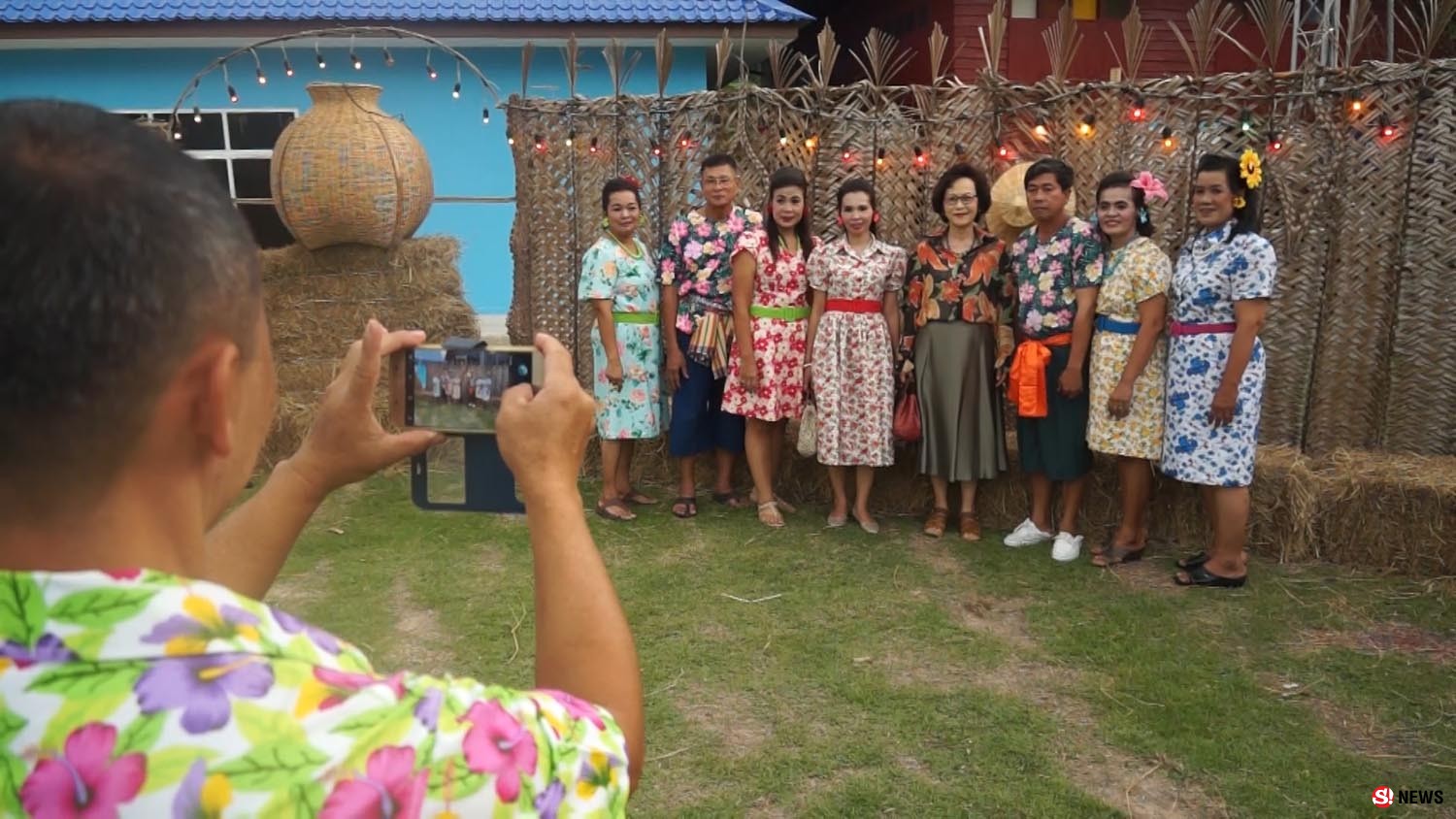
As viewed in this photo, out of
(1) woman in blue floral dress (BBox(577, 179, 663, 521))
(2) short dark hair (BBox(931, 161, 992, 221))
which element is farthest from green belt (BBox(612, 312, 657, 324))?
(2) short dark hair (BBox(931, 161, 992, 221))

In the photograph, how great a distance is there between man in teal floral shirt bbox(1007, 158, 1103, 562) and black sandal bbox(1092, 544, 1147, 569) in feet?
0.39

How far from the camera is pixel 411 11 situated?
10.7 m

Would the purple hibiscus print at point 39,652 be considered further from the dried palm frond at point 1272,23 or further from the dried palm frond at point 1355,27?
the dried palm frond at point 1355,27

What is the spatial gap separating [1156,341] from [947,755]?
2421 millimetres

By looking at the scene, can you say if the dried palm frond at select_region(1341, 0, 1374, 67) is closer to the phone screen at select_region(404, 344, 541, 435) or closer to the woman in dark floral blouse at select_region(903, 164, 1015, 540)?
the woman in dark floral blouse at select_region(903, 164, 1015, 540)

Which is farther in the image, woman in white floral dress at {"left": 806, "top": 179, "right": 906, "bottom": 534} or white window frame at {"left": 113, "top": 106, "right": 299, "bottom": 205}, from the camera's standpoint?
white window frame at {"left": 113, "top": 106, "right": 299, "bottom": 205}

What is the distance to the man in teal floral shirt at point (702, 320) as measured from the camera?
556 cm

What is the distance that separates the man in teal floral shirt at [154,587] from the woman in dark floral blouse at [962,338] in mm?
4545

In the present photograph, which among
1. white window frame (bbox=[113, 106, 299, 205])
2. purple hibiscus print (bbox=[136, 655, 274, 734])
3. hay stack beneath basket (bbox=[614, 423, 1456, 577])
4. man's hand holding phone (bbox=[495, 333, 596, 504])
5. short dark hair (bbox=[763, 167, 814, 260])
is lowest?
hay stack beneath basket (bbox=[614, 423, 1456, 577])

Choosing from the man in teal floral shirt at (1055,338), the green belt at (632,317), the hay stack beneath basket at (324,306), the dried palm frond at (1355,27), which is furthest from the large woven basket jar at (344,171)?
the dried palm frond at (1355,27)

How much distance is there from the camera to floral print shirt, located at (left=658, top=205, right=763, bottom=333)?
18.2 ft

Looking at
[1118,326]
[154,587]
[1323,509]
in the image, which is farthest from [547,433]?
[1323,509]

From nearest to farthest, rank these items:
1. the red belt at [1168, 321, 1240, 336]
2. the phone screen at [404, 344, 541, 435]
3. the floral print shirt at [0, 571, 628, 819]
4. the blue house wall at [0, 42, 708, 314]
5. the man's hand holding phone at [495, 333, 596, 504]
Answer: the floral print shirt at [0, 571, 628, 819], the man's hand holding phone at [495, 333, 596, 504], the phone screen at [404, 344, 541, 435], the red belt at [1168, 321, 1240, 336], the blue house wall at [0, 42, 708, 314]

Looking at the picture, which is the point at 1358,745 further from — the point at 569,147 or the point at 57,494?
the point at 569,147
